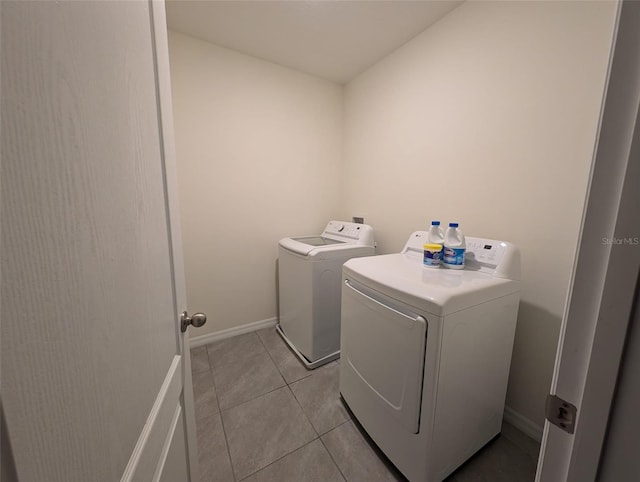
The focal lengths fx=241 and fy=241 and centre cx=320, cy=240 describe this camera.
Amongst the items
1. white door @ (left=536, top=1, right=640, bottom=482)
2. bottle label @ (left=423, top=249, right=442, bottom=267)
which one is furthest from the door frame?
bottle label @ (left=423, top=249, right=442, bottom=267)

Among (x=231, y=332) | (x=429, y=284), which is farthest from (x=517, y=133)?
(x=231, y=332)

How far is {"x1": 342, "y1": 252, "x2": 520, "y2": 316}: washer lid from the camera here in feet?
3.08

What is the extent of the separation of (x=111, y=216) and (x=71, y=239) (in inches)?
4.2

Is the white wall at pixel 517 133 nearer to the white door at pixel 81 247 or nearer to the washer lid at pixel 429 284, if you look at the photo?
the washer lid at pixel 429 284

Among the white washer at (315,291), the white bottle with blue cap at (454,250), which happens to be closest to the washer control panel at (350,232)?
the white washer at (315,291)

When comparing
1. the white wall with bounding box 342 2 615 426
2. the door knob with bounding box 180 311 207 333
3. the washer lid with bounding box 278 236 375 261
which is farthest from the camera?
the washer lid with bounding box 278 236 375 261

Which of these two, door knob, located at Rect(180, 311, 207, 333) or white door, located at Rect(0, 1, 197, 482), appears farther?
door knob, located at Rect(180, 311, 207, 333)

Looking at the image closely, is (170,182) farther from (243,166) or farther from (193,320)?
(243,166)

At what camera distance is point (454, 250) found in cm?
130

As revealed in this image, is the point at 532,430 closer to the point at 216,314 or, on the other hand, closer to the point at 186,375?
the point at 186,375

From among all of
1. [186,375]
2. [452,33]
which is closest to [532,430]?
[186,375]

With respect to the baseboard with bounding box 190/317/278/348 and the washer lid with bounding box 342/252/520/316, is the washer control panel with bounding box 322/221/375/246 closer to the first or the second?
the washer lid with bounding box 342/252/520/316

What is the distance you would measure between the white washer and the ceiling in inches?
56.6

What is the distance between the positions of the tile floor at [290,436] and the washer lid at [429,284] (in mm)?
866
